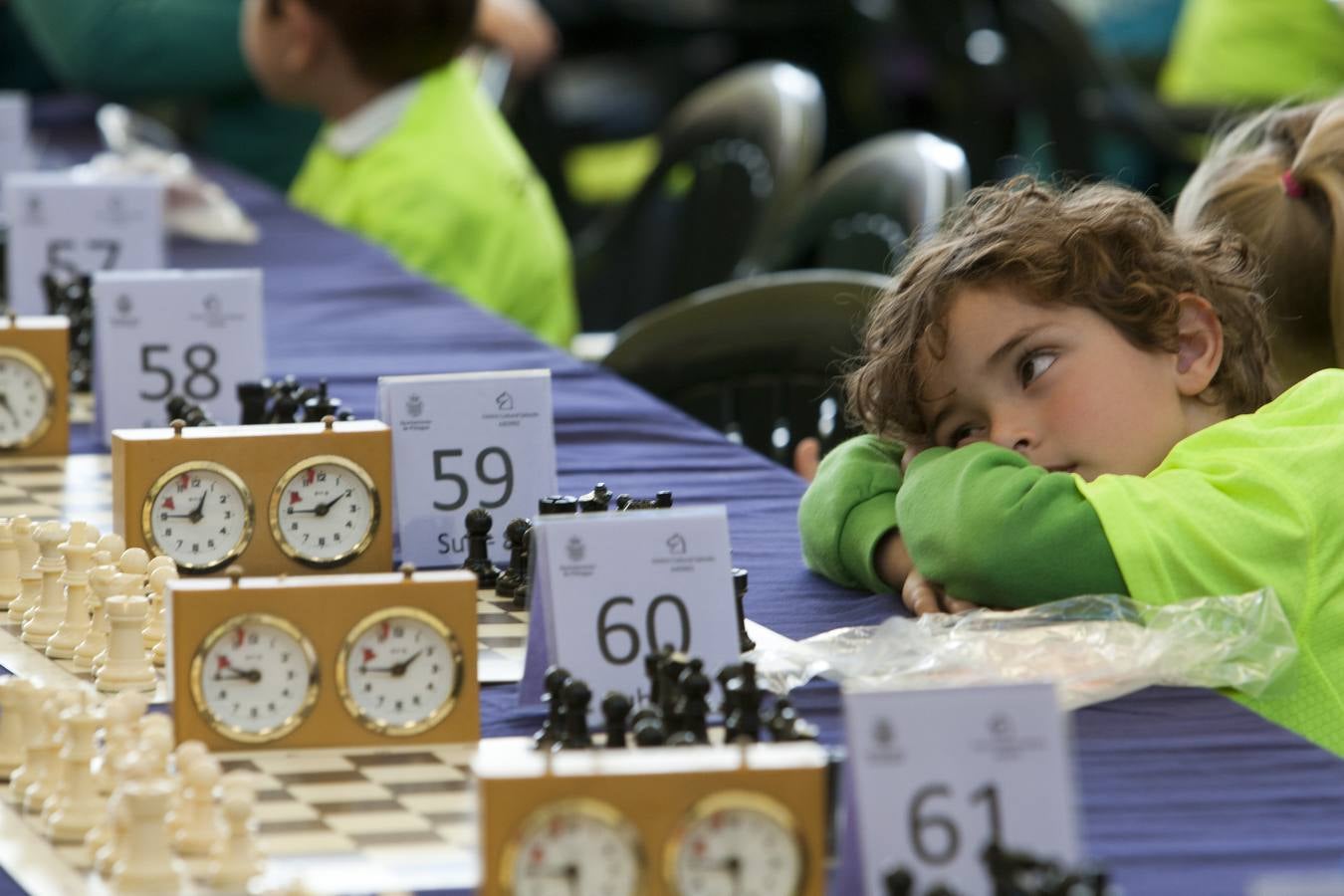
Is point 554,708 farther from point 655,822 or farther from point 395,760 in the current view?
point 655,822

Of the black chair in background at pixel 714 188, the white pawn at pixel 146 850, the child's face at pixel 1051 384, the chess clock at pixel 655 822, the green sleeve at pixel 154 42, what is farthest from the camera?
the green sleeve at pixel 154 42

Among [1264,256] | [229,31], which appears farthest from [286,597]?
[229,31]

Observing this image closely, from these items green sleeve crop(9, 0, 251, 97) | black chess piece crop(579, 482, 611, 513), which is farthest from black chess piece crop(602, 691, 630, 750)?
green sleeve crop(9, 0, 251, 97)

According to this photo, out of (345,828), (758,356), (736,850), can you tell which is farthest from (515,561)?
A: (758,356)

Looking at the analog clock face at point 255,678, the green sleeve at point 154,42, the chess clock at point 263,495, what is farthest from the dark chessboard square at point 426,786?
the green sleeve at point 154,42

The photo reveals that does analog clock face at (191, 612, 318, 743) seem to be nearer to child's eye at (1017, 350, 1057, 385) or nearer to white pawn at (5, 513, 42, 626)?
white pawn at (5, 513, 42, 626)

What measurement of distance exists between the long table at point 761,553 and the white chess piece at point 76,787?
0.07m

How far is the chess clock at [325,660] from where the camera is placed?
1.53 metres

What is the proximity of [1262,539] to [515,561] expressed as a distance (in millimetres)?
651

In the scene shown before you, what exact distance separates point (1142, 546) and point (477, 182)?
7.80 ft

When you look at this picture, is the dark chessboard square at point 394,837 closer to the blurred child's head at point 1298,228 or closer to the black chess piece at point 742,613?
the black chess piece at point 742,613

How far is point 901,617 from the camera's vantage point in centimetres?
185

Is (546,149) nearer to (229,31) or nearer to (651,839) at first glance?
(229,31)

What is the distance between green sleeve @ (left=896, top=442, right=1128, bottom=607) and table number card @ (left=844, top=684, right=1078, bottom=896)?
2.02ft
